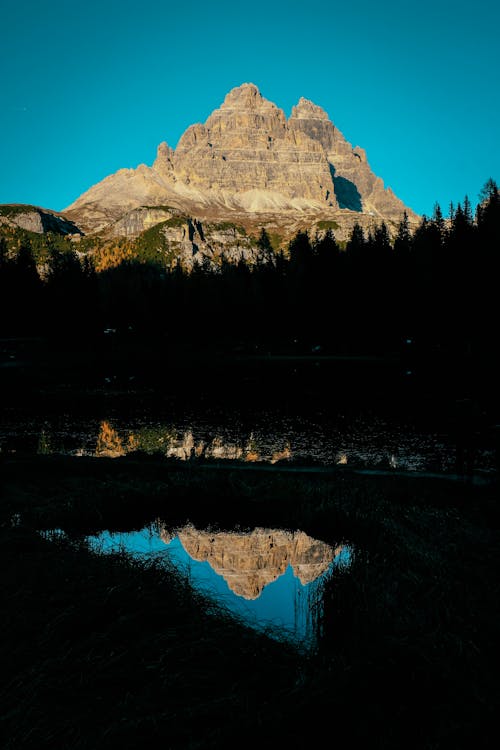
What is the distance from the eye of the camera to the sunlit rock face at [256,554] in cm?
1053

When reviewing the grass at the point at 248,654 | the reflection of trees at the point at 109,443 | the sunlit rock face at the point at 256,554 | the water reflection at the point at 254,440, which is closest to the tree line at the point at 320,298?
the water reflection at the point at 254,440

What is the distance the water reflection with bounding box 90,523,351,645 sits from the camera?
9.08m

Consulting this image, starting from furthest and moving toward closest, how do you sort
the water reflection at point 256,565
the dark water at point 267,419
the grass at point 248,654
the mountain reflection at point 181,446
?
1. the dark water at point 267,419
2. the mountain reflection at point 181,446
3. the water reflection at point 256,565
4. the grass at point 248,654

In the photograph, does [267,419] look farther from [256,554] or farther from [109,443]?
[256,554]

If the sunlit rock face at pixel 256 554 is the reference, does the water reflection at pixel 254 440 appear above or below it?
above

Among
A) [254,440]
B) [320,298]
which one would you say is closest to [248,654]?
[254,440]

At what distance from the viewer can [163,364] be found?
6762 cm

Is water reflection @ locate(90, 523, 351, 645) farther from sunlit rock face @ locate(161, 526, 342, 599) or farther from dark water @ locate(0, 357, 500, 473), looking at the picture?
dark water @ locate(0, 357, 500, 473)

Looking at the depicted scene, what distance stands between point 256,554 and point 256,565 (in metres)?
0.57

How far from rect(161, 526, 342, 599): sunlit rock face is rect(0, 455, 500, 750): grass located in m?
1.01

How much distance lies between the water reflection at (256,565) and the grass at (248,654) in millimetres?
545

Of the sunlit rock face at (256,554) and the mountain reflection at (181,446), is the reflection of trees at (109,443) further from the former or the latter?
the sunlit rock face at (256,554)

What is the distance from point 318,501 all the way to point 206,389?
28.9 metres

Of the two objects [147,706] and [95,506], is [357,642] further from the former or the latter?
[95,506]
